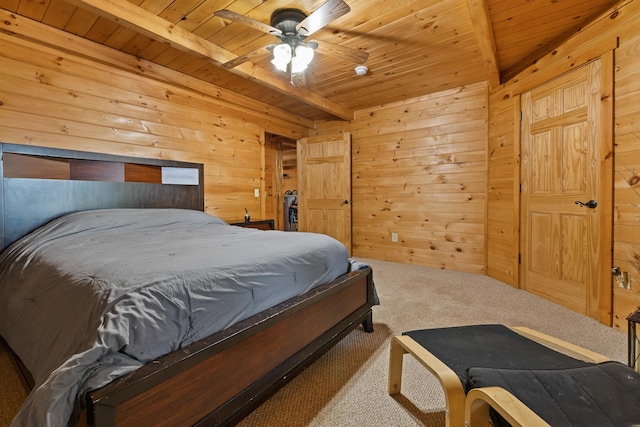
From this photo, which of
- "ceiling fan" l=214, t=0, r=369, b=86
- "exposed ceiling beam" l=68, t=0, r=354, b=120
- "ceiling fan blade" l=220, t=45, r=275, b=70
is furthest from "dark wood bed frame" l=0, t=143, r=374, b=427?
"ceiling fan" l=214, t=0, r=369, b=86

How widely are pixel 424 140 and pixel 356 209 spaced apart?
1442mm

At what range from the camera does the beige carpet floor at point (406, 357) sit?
131 centimetres

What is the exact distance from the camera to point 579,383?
0.97 metres

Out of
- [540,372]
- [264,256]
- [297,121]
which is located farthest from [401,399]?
[297,121]

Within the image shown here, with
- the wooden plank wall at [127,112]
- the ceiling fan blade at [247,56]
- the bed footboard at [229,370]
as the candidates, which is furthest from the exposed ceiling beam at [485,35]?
the wooden plank wall at [127,112]

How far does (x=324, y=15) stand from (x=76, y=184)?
2.42 metres

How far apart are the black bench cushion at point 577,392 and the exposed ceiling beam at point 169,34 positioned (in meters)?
2.93

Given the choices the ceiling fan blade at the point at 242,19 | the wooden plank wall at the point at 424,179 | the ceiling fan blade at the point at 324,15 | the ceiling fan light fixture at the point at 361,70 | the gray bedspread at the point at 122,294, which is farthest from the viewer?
the wooden plank wall at the point at 424,179

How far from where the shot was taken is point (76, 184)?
252 centimetres

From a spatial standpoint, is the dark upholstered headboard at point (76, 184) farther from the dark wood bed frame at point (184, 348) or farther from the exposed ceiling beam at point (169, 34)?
the exposed ceiling beam at point (169, 34)

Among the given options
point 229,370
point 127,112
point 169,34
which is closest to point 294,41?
Result: point 169,34

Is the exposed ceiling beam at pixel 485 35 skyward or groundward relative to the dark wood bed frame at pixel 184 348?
skyward

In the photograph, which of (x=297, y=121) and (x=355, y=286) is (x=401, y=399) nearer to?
(x=355, y=286)

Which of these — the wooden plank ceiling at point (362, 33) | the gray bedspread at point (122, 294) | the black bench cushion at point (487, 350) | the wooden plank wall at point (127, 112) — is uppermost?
the wooden plank ceiling at point (362, 33)
